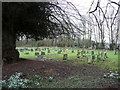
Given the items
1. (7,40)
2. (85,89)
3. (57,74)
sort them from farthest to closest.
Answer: (7,40)
(57,74)
(85,89)

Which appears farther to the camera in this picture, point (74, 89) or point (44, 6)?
point (44, 6)

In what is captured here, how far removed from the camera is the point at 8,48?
665 centimetres

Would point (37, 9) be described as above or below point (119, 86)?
above

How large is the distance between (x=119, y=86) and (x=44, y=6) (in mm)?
4745

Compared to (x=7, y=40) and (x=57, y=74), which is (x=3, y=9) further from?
(x=57, y=74)

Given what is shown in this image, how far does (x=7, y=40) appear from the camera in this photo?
6652 millimetres

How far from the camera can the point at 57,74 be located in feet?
16.9

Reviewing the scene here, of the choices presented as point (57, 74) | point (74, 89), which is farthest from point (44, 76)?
point (74, 89)

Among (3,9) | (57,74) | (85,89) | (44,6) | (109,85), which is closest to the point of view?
(85,89)

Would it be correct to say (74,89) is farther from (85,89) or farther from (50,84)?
(50,84)

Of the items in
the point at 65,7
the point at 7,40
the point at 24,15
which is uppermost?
the point at 65,7

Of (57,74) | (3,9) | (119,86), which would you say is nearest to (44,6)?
(3,9)

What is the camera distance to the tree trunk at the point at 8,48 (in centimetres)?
639

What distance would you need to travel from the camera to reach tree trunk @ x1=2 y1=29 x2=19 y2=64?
6.39 metres
